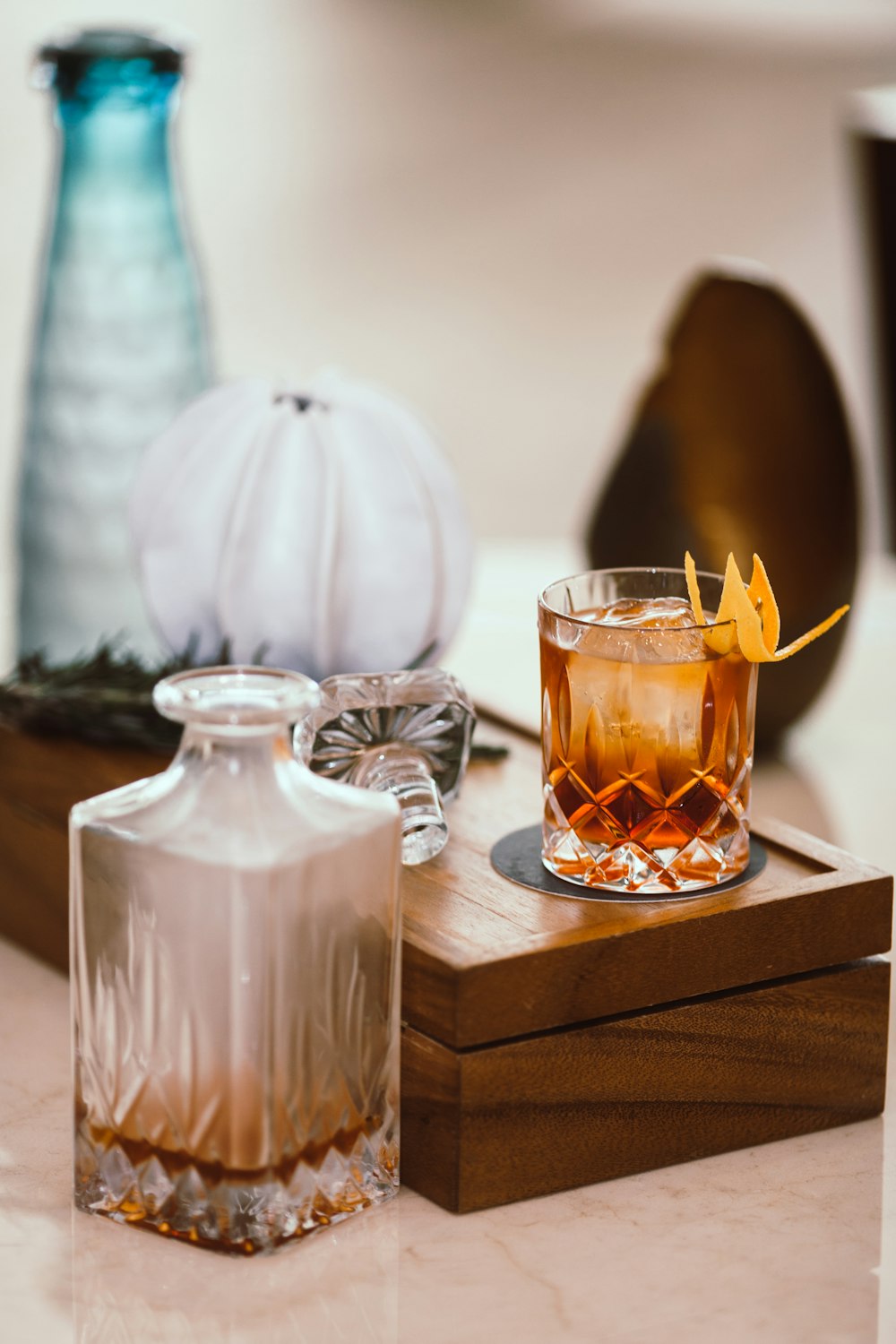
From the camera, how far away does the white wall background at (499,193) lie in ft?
11.9

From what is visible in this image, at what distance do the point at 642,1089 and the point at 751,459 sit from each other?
531 millimetres

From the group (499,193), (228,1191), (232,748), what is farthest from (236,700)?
(499,193)

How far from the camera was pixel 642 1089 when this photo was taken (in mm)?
641

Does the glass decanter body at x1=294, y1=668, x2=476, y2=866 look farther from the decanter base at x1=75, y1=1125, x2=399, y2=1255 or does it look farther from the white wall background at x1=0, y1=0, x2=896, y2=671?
the white wall background at x1=0, y1=0, x2=896, y2=671

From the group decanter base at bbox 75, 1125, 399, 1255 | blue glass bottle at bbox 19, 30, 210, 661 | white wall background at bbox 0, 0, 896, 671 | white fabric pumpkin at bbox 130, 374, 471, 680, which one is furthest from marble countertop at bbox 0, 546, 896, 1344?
white wall background at bbox 0, 0, 896, 671

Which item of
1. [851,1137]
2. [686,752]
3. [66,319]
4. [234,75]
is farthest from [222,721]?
[234,75]

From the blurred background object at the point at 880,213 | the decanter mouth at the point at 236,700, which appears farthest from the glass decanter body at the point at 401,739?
the blurred background object at the point at 880,213

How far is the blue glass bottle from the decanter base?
455 mm

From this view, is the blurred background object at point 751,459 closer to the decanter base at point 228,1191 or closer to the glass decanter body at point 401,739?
the glass decanter body at point 401,739

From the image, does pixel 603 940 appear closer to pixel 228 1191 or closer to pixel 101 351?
pixel 228 1191

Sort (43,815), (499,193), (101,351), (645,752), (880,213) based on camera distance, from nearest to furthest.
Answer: (645,752) < (43,815) < (101,351) < (880,213) < (499,193)

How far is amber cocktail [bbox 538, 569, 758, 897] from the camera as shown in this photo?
661 mm

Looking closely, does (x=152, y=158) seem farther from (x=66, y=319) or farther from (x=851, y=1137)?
(x=851, y=1137)

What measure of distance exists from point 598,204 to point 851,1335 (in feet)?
11.7
